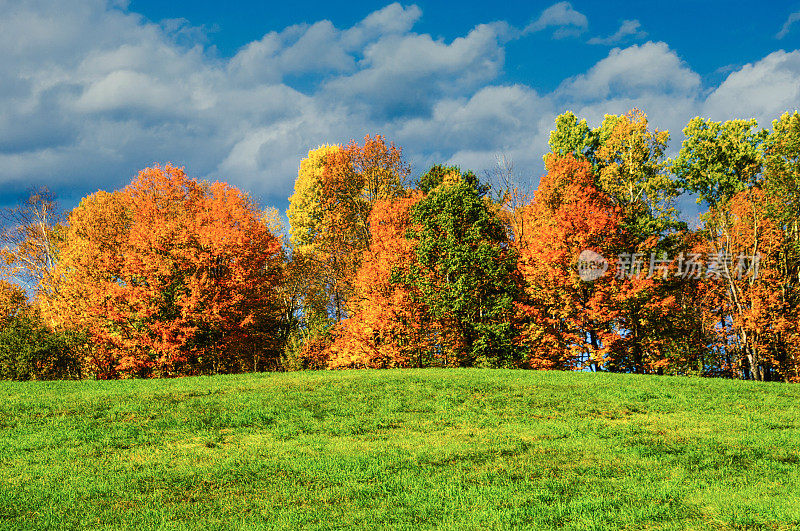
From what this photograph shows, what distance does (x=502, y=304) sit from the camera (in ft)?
98.4

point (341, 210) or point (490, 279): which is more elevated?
point (341, 210)

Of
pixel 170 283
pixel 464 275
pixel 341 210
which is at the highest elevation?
pixel 341 210

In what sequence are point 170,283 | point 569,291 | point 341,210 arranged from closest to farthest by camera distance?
point 170,283
point 569,291
point 341,210

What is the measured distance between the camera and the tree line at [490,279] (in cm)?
3022

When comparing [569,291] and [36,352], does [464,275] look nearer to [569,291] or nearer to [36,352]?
[569,291]

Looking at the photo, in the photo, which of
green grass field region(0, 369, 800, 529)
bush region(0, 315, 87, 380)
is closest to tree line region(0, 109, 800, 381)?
bush region(0, 315, 87, 380)

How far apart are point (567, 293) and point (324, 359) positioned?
16880mm

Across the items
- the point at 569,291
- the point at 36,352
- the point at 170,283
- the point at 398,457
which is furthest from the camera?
the point at 569,291

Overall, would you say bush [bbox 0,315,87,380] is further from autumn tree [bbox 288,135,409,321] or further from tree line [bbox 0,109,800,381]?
autumn tree [bbox 288,135,409,321]

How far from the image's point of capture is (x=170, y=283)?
3025cm

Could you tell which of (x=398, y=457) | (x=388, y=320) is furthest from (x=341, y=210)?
(x=398, y=457)

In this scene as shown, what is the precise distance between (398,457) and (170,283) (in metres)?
23.4

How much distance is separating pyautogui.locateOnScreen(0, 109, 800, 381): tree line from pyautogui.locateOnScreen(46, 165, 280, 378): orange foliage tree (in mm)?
116

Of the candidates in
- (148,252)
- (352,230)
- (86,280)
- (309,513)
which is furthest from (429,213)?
(309,513)
